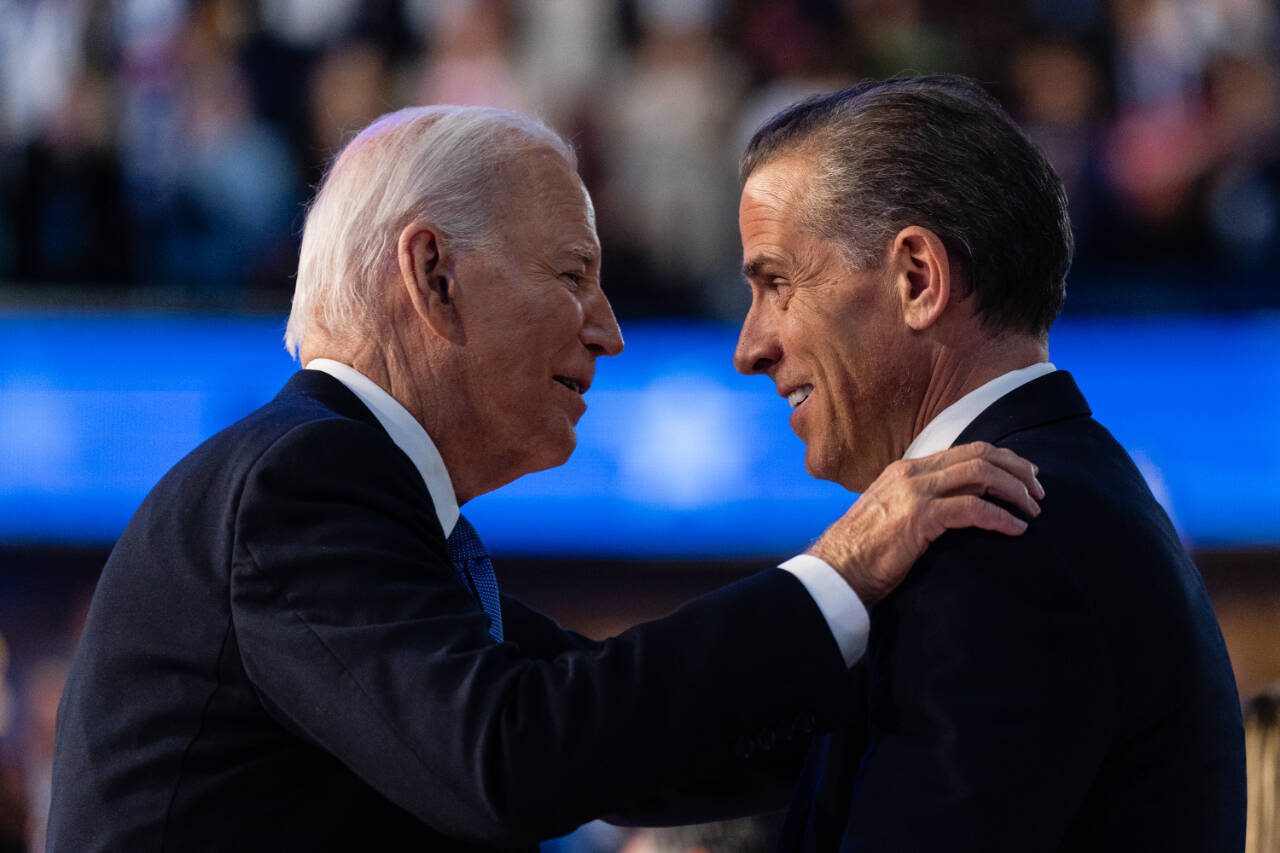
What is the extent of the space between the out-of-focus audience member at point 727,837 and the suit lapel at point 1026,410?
4.91 ft

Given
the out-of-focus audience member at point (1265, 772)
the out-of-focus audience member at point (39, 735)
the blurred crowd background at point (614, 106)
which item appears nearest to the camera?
the out-of-focus audience member at point (1265, 772)

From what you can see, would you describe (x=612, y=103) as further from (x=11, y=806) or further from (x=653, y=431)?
(x=11, y=806)

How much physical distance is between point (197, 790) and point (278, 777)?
0.34 ft

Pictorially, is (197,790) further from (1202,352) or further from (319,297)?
(1202,352)

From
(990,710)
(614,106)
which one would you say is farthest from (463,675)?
(614,106)

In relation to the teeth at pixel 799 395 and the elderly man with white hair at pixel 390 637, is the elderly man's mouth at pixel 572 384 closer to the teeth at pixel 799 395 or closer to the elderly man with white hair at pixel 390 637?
the elderly man with white hair at pixel 390 637

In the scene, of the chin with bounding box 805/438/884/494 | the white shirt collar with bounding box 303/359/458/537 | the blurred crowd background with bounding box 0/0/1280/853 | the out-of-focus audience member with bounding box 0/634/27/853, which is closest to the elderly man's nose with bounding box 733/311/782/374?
the chin with bounding box 805/438/884/494

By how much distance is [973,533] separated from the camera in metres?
1.88

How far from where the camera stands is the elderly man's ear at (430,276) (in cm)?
233

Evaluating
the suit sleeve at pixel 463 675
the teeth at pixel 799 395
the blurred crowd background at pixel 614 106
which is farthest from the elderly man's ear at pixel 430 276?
the blurred crowd background at pixel 614 106

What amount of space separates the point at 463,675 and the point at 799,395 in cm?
78

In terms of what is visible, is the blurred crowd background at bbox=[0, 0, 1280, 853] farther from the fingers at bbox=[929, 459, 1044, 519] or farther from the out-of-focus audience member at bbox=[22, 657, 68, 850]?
the fingers at bbox=[929, 459, 1044, 519]

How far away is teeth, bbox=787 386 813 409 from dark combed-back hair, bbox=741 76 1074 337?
0.72ft

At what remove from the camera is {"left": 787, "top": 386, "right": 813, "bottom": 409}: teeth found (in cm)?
235
